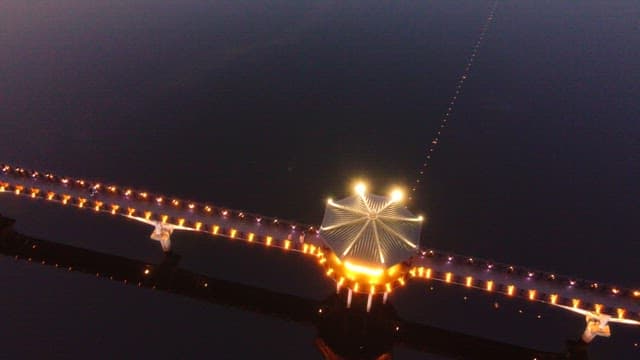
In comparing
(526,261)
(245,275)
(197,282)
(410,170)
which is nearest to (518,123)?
(410,170)

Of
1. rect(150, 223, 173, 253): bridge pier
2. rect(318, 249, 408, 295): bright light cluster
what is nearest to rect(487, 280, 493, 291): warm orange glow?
rect(318, 249, 408, 295): bright light cluster

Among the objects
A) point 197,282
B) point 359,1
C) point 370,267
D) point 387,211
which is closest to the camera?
point 370,267

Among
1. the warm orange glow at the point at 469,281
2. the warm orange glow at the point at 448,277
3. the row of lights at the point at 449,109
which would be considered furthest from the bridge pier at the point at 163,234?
the warm orange glow at the point at 469,281

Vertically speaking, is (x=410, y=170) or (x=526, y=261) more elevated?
(x=410, y=170)

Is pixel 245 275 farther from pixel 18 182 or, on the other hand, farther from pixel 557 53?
pixel 557 53

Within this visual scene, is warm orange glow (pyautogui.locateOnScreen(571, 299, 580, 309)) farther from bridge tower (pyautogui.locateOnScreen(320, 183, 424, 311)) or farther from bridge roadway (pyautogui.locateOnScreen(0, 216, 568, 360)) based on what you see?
bridge tower (pyautogui.locateOnScreen(320, 183, 424, 311))

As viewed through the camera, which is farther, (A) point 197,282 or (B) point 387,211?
(A) point 197,282

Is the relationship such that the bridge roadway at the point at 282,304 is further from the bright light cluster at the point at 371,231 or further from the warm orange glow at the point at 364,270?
the bright light cluster at the point at 371,231
